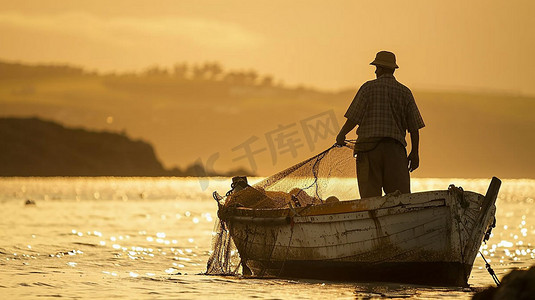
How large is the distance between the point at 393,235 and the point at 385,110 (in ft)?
5.93

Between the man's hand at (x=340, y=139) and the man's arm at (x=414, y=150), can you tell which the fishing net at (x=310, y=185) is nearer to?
the man's hand at (x=340, y=139)

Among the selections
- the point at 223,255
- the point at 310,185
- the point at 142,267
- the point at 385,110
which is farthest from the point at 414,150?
the point at 142,267

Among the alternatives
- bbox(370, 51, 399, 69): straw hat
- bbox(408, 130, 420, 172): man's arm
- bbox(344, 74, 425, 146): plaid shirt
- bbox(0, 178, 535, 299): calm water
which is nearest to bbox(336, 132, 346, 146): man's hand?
bbox(344, 74, 425, 146): plaid shirt

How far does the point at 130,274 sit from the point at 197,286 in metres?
3.19

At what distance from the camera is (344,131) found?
13.5 m

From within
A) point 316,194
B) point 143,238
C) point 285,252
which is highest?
point 143,238

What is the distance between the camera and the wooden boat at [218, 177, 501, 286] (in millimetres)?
12289

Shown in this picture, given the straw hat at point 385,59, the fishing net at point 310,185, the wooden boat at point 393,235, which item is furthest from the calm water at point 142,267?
the straw hat at point 385,59

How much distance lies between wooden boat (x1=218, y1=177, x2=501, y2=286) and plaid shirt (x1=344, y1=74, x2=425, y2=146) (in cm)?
110

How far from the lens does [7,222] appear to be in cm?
3666

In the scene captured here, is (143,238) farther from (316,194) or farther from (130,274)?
(316,194)

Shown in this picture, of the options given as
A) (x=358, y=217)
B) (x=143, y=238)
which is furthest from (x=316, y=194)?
(x=143, y=238)

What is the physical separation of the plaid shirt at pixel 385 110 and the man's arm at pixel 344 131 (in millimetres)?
159

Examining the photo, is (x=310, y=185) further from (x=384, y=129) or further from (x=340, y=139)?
(x=384, y=129)
